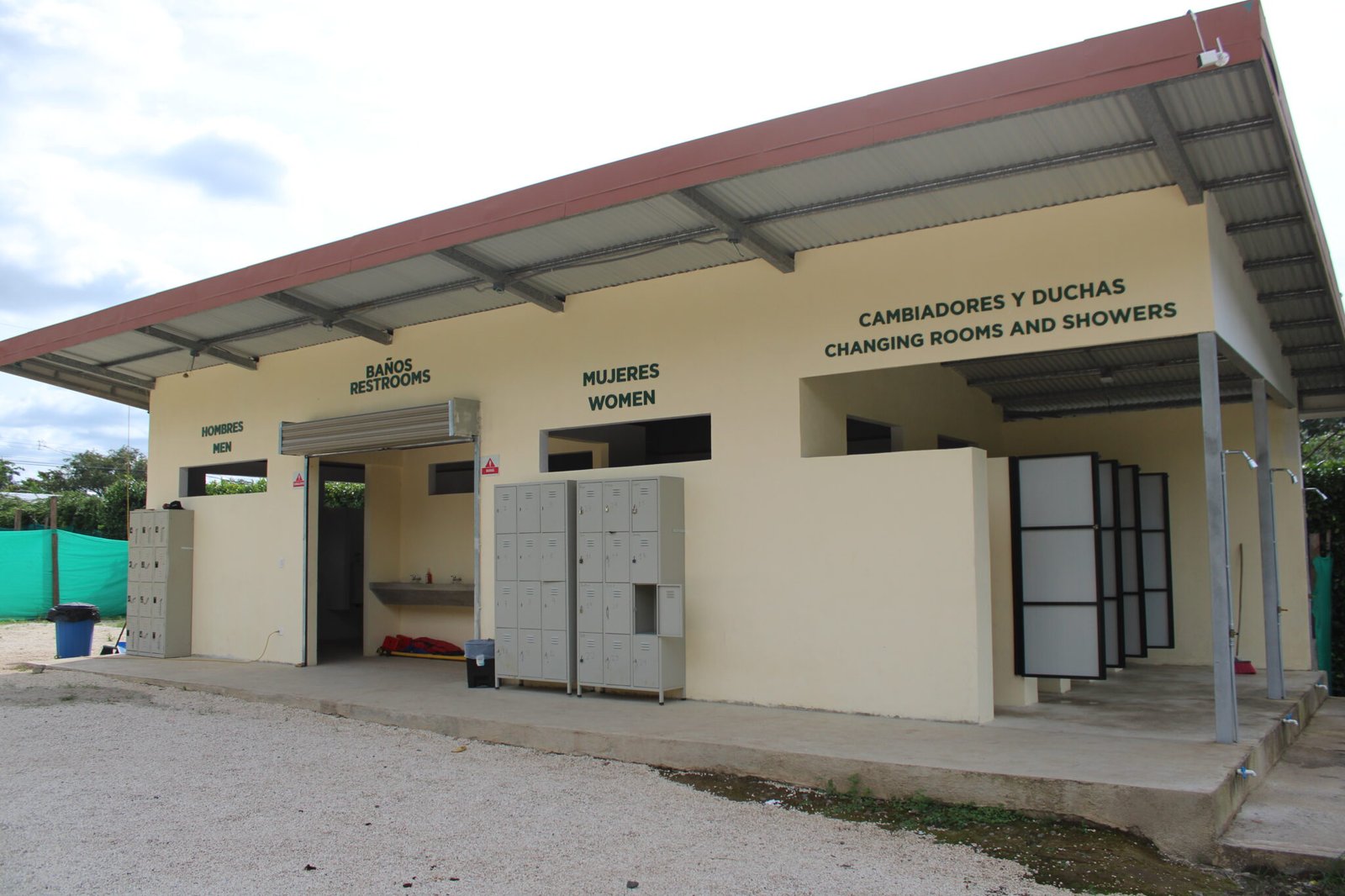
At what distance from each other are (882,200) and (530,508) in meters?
4.37

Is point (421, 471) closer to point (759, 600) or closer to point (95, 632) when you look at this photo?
point (759, 600)

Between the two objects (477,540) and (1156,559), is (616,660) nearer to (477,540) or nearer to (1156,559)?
(477,540)

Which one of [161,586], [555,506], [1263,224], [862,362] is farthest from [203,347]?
[1263,224]

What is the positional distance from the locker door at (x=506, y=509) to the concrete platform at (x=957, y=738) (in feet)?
5.26

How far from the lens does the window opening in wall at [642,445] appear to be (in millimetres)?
12367

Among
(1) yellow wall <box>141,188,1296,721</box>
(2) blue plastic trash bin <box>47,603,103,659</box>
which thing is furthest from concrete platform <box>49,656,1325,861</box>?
(2) blue plastic trash bin <box>47,603,103,659</box>

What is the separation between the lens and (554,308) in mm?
10094

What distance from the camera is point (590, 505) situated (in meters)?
9.18

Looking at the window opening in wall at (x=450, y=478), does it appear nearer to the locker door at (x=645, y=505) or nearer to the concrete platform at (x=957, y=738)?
the concrete platform at (x=957, y=738)

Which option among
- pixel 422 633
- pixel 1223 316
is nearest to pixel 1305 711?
pixel 1223 316

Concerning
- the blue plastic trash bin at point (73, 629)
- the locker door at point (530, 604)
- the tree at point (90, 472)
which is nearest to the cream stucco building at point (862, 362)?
the locker door at point (530, 604)

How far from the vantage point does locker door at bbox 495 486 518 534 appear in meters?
9.69

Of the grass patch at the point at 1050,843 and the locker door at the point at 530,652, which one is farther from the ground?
the locker door at the point at 530,652

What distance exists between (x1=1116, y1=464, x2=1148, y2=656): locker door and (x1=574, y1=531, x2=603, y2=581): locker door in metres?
5.26
